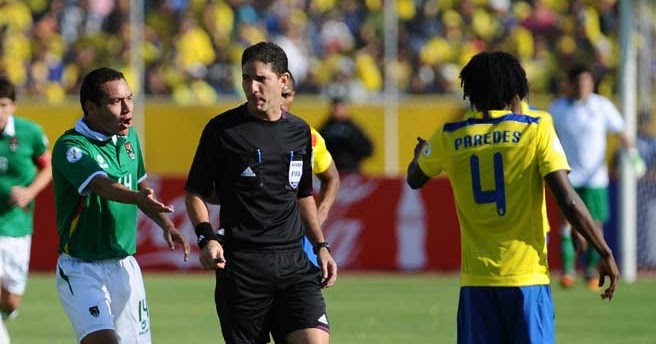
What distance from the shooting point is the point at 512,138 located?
7184 mm

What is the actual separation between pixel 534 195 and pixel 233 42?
16.6 metres

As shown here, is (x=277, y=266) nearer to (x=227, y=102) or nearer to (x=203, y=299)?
(x=203, y=299)

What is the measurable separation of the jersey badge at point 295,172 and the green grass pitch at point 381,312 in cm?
454

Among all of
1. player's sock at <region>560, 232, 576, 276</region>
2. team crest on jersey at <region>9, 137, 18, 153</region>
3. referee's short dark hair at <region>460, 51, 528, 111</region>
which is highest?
referee's short dark hair at <region>460, 51, 528, 111</region>

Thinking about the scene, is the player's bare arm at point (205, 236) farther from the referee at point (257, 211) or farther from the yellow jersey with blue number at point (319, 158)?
the yellow jersey with blue number at point (319, 158)

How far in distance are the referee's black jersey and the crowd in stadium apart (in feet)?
45.3

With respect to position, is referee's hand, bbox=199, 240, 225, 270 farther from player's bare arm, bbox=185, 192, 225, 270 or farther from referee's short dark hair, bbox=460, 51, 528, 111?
referee's short dark hair, bbox=460, 51, 528, 111

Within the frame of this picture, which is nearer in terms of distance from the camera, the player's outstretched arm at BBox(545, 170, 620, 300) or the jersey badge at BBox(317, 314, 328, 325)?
the player's outstretched arm at BBox(545, 170, 620, 300)

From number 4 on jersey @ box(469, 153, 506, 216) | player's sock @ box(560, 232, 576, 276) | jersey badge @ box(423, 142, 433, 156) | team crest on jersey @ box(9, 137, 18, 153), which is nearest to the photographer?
number 4 on jersey @ box(469, 153, 506, 216)

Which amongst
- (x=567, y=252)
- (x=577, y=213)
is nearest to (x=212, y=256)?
(x=577, y=213)

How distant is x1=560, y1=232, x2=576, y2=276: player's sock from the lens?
1720 cm

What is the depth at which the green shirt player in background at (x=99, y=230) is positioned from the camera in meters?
8.29

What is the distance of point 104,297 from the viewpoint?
8367 millimetres

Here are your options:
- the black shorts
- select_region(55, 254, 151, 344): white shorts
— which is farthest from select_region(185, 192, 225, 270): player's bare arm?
select_region(55, 254, 151, 344): white shorts
